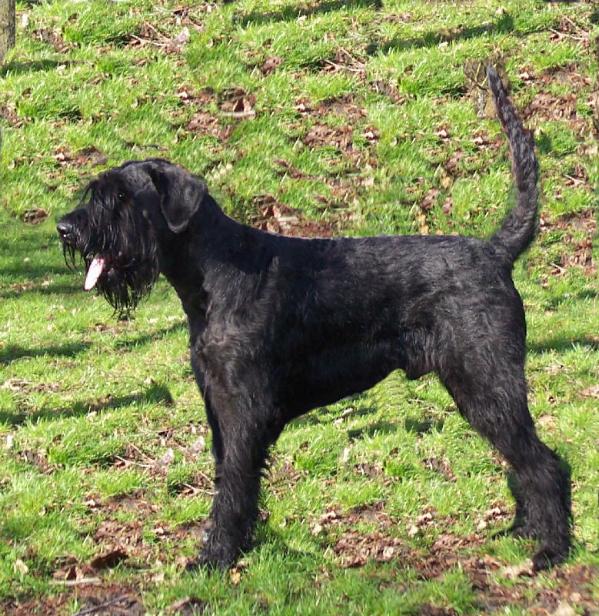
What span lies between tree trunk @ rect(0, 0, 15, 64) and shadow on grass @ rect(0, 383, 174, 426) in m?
8.40

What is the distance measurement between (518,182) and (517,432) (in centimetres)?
156

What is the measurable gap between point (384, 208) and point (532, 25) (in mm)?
4583

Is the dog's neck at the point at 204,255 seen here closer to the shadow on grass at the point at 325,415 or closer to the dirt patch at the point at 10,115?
the shadow on grass at the point at 325,415

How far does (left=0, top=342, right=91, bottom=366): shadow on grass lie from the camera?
8586 millimetres

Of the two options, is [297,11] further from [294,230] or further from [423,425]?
[423,425]

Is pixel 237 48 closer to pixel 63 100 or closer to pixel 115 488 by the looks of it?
pixel 63 100

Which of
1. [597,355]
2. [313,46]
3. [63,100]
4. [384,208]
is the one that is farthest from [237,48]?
[597,355]

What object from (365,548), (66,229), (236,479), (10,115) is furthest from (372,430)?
(10,115)

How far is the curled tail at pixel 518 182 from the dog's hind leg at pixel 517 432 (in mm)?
756

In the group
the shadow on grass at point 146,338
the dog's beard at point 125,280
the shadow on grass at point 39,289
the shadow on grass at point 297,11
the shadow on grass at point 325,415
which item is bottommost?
the shadow on grass at point 325,415

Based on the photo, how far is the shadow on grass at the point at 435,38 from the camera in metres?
13.3

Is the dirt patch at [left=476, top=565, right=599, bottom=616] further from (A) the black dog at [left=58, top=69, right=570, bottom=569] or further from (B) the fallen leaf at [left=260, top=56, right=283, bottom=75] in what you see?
(B) the fallen leaf at [left=260, top=56, right=283, bottom=75]

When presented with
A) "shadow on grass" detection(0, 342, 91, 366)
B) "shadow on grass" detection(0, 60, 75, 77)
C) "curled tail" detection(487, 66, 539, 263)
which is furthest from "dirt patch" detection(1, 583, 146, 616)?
"shadow on grass" detection(0, 60, 75, 77)

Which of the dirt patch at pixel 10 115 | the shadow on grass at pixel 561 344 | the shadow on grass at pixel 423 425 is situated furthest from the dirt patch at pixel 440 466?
the dirt patch at pixel 10 115
